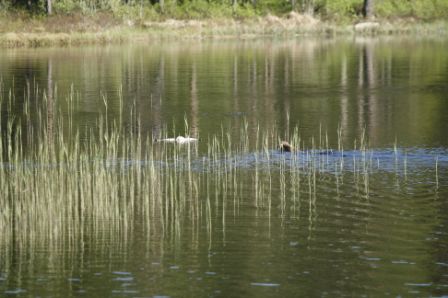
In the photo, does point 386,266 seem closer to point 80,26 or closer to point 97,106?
point 97,106

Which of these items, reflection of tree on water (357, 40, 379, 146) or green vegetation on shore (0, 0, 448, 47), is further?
green vegetation on shore (0, 0, 448, 47)

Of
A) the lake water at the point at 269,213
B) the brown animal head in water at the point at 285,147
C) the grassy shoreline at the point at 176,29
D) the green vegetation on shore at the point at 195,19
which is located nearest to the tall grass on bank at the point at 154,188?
the lake water at the point at 269,213

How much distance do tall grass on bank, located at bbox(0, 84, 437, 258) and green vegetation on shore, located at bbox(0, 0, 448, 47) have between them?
53310 mm

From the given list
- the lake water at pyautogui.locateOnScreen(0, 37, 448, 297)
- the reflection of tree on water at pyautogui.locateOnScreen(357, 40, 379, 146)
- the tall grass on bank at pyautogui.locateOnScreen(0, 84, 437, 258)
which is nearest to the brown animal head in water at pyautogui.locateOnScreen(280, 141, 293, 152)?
the tall grass on bank at pyautogui.locateOnScreen(0, 84, 437, 258)

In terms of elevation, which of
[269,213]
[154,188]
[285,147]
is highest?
[285,147]

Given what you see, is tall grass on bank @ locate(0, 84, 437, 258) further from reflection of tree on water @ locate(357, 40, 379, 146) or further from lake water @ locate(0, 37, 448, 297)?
reflection of tree on water @ locate(357, 40, 379, 146)

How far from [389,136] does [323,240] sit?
1366 cm

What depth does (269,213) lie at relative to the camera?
2297cm

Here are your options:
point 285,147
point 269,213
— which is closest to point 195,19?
point 285,147

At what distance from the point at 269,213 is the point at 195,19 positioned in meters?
78.0

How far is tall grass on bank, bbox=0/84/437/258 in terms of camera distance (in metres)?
21.7

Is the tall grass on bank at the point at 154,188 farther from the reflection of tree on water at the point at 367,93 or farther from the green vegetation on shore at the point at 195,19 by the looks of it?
the green vegetation on shore at the point at 195,19

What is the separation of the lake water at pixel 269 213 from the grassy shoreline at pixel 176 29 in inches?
1269

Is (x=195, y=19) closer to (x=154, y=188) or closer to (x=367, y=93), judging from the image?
(x=367, y=93)
